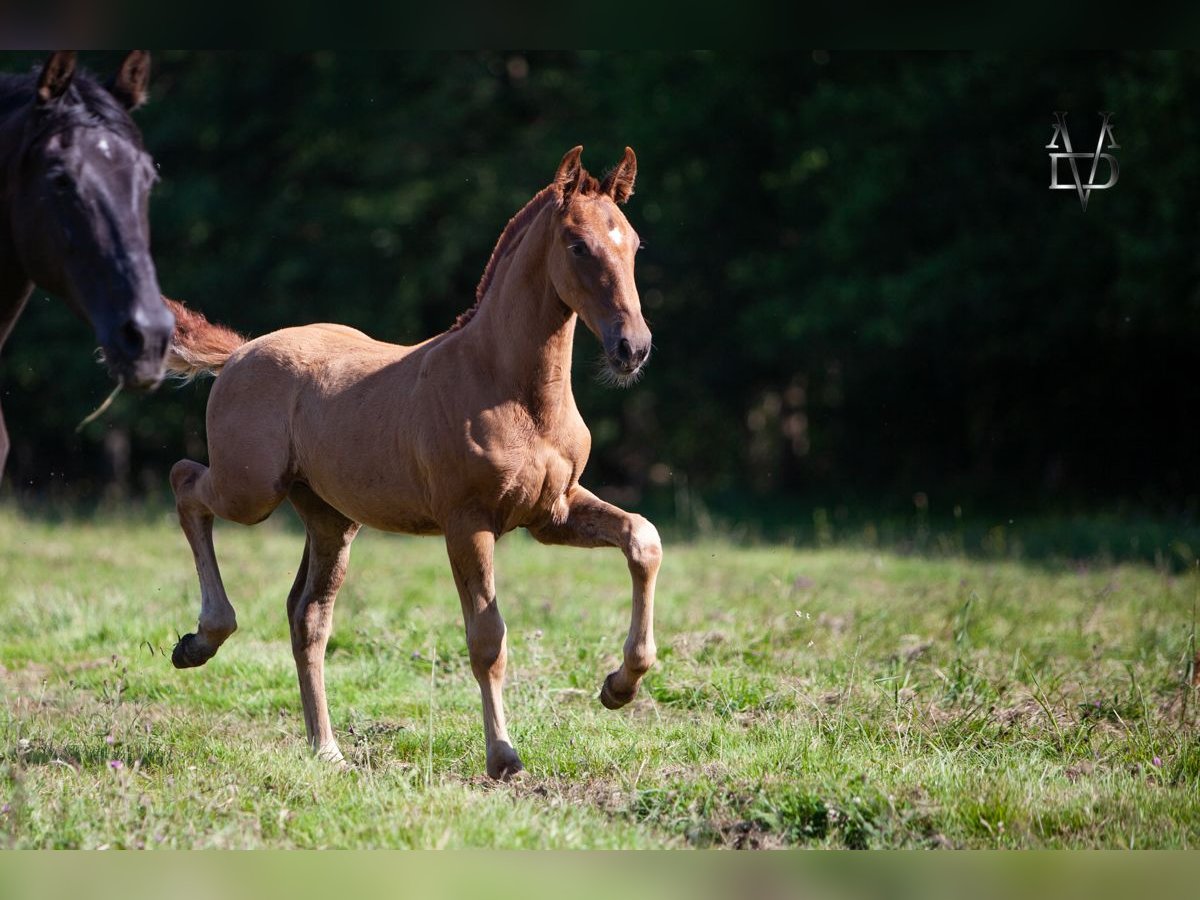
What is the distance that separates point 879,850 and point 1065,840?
2.26 feet

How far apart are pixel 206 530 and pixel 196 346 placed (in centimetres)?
93

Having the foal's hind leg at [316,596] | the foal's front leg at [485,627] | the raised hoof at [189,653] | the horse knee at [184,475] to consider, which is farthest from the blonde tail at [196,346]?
the foal's front leg at [485,627]

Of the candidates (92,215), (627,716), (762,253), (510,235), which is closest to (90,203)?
→ (92,215)

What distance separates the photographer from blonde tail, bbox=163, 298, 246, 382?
6457mm

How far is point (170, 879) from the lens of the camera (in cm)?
428

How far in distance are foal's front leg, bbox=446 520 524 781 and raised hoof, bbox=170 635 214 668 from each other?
1298 millimetres

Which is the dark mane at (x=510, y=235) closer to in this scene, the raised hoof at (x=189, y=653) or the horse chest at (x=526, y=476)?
the horse chest at (x=526, y=476)

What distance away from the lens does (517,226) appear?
18.6 feet

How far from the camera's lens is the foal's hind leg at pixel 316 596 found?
19.6 feet

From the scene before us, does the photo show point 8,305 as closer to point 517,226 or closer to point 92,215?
point 92,215

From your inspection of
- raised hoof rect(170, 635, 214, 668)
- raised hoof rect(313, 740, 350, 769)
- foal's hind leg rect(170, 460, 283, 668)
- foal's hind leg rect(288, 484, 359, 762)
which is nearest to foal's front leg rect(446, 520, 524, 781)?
raised hoof rect(313, 740, 350, 769)

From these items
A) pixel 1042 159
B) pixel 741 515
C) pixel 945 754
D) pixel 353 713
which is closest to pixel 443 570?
pixel 353 713

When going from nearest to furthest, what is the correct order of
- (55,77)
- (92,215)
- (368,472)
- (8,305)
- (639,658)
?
(92,215) → (55,77) → (8,305) → (639,658) → (368,472)

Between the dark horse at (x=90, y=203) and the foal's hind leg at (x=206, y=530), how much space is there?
1.78m
